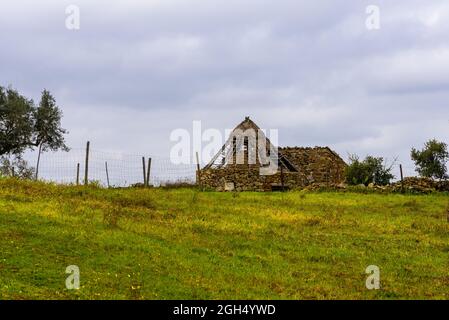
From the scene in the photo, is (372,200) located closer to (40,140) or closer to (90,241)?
(90,241)

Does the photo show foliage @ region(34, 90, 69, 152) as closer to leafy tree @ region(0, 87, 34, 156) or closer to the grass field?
leafy tree @ region(0, 87, 34, 156)

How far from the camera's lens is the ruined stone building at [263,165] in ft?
169

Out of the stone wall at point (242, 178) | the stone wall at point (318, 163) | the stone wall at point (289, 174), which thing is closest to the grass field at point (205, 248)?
the stone wall at point (289, 174)

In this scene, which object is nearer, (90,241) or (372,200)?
(90,241)

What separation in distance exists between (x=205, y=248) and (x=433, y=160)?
4267 cm

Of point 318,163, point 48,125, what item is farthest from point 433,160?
point 48,125

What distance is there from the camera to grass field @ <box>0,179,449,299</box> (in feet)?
52.4

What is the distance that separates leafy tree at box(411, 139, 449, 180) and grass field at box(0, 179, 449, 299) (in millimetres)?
27081

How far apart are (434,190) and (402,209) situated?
11.5m

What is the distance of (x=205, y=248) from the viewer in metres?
20.4
